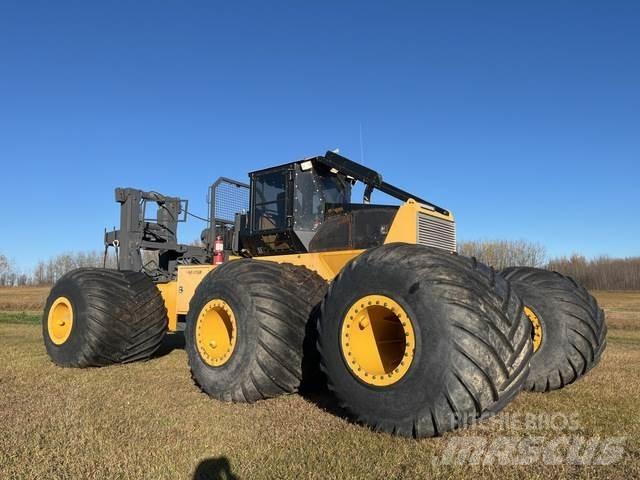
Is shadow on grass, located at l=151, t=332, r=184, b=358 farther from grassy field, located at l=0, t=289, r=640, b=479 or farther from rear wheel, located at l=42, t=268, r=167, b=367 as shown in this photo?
grassy field, located at l=0, t=289, r=640, b=479

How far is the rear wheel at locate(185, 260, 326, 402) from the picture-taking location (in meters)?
5.46

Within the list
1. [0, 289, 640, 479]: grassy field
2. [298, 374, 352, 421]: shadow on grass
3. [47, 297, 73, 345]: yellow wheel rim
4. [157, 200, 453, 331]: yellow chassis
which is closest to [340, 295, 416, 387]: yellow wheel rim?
[0, 289, 640, 479]: grassy field

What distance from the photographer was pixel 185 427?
464 cm

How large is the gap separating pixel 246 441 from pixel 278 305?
1692mm

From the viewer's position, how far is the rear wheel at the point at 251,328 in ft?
17.9

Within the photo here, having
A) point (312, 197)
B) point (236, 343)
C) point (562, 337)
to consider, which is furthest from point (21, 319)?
point (562, 337)

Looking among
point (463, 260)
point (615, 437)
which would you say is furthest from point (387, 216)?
point (615, 437)

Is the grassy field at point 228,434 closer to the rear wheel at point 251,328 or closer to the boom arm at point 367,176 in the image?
the rear wheel at point 251,328

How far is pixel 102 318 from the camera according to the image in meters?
7.70

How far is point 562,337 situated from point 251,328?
143 inches

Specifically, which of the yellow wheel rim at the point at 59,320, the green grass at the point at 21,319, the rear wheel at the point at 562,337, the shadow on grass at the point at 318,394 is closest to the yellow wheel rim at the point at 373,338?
the shadow on grass at the point at 318,394

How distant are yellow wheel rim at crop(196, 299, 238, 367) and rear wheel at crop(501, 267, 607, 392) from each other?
3.39 m

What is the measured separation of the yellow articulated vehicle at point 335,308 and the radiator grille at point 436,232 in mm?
29

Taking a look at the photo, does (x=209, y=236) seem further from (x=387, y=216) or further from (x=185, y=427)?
(x=185, y=427)
